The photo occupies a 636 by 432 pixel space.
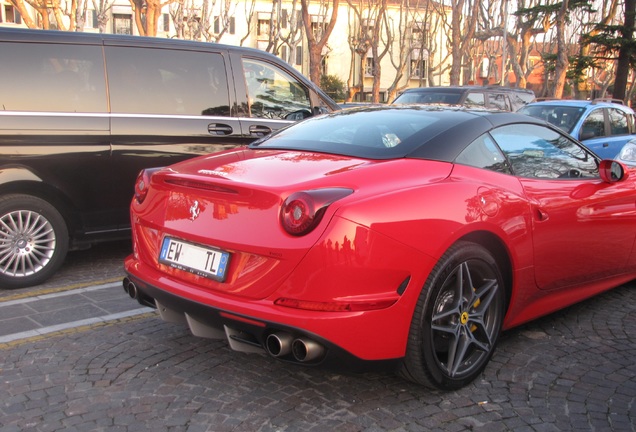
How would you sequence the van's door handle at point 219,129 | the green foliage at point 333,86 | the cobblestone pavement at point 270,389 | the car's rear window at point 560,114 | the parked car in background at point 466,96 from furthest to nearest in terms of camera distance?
the green foliage at point 333,86 → the parked car in background at point 466,96 → the car's rear window at point 560,114 → the van's door handle at point 219,129 → the cobblestone pavement at point 270,389

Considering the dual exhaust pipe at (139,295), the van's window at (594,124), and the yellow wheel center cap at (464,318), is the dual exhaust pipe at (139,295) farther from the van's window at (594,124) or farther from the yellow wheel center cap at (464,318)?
the van's window at (594,124)

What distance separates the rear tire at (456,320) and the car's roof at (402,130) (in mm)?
595

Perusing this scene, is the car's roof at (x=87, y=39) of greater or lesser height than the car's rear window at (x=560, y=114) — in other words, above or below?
above

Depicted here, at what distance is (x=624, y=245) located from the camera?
470 centimetres

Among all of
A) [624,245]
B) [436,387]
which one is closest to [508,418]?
[436,387]

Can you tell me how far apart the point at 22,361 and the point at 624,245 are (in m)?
4.03

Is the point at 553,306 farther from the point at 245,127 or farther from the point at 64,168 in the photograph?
the point at 64,168

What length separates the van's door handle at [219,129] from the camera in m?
6.22

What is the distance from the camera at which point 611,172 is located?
4492 millimetres

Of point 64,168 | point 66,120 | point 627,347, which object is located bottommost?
point 627,347

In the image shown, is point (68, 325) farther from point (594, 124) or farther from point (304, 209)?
point (594, 124)

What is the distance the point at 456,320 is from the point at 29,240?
3609 millimetres

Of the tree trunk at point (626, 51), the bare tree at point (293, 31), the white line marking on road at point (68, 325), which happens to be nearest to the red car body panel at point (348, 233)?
the white line marking on road at point (68, 325)

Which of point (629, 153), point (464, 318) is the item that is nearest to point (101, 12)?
point (629, 153)
